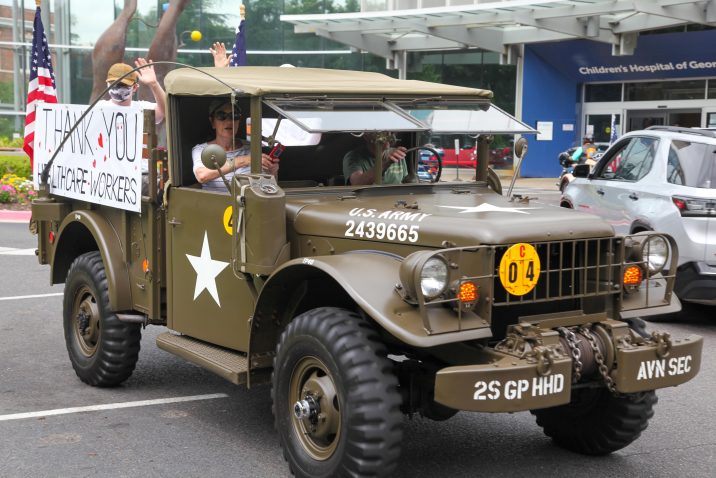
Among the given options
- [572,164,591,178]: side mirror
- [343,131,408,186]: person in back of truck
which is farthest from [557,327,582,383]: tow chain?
[572,164,591,178]: side mirror

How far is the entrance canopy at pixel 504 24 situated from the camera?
23686 mm

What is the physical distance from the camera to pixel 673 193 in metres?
8.69

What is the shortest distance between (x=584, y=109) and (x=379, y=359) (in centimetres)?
2833

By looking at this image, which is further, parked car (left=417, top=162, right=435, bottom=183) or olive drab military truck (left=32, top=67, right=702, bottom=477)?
parked car (left=417, top=162, right=435, bottom=183)

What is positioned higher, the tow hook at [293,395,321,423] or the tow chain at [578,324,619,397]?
the tow chain at [578,324,619,397]

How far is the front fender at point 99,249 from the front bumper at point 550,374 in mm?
2846

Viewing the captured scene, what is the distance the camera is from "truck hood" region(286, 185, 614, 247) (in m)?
4.46

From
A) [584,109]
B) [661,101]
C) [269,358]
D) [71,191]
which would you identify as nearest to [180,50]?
[584,109]

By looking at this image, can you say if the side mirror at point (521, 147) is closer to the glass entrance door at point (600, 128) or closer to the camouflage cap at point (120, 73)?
the camouflage cap at point (120, 73)

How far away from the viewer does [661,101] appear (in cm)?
2831

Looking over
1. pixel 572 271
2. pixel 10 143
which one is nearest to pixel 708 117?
pixel 10 143

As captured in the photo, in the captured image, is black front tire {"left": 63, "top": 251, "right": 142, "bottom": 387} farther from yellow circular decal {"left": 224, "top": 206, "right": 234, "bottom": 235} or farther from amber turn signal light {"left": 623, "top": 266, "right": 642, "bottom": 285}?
amber turn signal light {"left": 623, "top": 266, "right": 642, "bottom": 285}

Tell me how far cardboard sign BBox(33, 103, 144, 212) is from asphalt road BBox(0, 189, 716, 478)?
1273 millimetres

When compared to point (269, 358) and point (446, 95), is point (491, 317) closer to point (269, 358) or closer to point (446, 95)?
point (269, 358)
